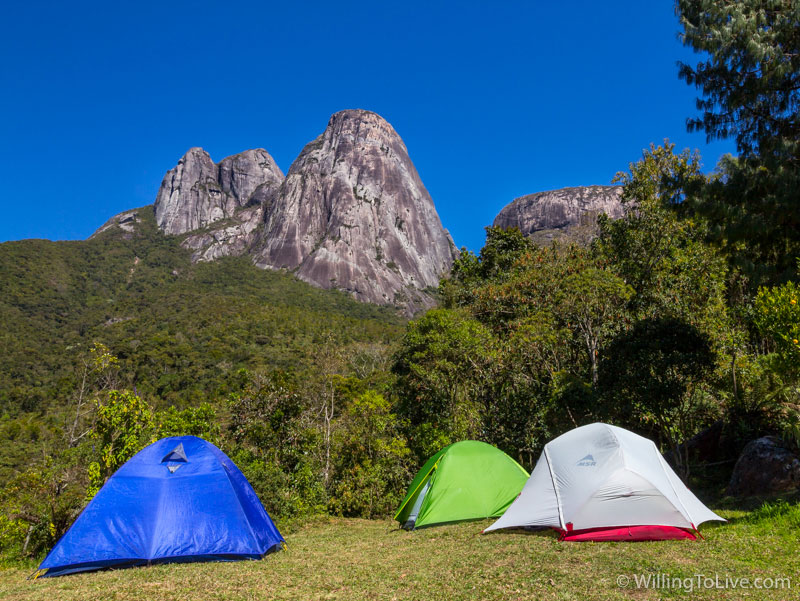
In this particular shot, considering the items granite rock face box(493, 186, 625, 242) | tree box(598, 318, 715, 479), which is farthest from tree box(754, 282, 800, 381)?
granite rock face box(493, 186, 625, 242)

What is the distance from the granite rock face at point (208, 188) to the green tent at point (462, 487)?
129 metres

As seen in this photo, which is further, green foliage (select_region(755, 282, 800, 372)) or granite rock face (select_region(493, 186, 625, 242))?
granite rock face (select_region(493, 186, 625, 242))

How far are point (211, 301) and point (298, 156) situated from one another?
216ft

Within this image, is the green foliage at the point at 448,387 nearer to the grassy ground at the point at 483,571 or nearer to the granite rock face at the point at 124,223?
the grassy ground at the point at 483,571

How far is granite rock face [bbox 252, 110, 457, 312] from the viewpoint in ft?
321

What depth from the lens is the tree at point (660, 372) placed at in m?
10.0

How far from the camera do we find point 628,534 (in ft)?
20.7

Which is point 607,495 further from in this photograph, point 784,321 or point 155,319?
point 155,319

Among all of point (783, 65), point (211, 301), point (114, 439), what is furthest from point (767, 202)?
point (211, 301)

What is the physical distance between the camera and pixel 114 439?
32.9ft

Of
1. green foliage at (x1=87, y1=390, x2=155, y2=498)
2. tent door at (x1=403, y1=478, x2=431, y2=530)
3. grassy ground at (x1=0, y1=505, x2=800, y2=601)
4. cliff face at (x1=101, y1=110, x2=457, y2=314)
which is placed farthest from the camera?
cliff face at (x1=101, y1=110, x2=457, y2=314)

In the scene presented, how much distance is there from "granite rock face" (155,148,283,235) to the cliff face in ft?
1.05

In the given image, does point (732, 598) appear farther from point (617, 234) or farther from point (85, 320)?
point (85, 320)

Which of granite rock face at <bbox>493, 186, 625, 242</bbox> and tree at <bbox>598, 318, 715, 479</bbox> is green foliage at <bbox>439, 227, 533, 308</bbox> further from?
granite rock face at <bbox>493, 186, 625, 242</bbox>
